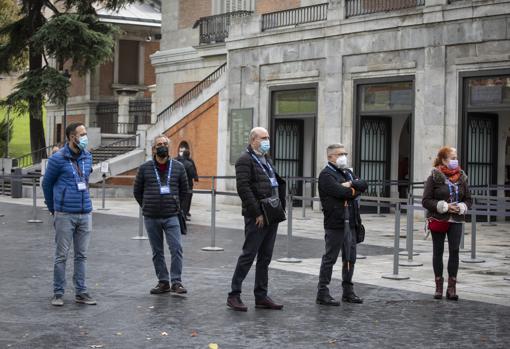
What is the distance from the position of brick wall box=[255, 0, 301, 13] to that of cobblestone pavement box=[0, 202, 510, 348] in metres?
20.4

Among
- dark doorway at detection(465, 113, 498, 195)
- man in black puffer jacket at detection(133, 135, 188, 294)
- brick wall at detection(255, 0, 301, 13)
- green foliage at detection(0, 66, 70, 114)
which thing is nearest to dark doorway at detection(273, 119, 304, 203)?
brick wall at detection(255, 0, 301, 13)

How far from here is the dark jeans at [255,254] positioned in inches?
411

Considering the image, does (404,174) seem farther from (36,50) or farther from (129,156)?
(36,50)

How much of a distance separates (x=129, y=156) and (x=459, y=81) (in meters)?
16.4

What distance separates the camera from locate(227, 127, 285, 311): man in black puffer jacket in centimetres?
1035

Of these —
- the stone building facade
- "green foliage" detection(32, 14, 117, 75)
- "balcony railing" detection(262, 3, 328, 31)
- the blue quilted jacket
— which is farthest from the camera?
"green foliage" detection(32, 14, 117, 75)

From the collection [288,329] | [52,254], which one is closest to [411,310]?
[288,329]

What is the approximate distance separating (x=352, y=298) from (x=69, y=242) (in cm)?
335

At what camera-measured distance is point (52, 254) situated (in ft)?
52.0

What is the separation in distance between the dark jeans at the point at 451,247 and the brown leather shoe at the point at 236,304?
8.49ft

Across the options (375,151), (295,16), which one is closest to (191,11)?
(295,16)

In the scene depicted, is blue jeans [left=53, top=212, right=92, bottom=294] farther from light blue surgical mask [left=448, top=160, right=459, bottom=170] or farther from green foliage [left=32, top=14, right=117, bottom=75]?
green foliage [left=32, top=14, right=117, bottom=75]

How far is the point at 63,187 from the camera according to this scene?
10664 mm

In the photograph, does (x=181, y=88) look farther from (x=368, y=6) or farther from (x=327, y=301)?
(x=327, y=301)
